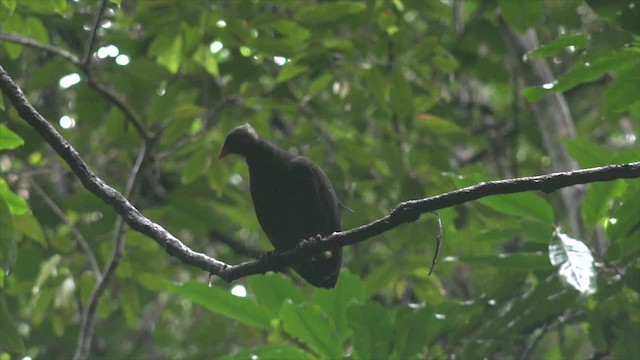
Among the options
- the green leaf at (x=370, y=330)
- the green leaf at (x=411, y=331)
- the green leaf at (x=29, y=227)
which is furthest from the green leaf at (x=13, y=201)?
the green leaf at (x=411, y=331)

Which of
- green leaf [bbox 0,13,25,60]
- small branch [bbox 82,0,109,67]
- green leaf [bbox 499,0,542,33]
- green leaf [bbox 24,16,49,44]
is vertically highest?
green leaf [bbox 24,16,49,44]

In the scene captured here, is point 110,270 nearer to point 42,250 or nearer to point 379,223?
point 42,250

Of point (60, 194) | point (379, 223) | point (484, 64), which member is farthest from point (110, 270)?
point (484, 64)

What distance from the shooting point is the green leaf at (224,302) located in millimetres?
4477

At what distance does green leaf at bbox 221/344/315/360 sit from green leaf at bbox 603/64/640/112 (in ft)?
5.88

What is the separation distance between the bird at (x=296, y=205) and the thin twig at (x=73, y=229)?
133 cm

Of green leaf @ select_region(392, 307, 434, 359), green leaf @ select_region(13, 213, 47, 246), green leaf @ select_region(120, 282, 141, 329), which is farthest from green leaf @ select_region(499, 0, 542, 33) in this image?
green leaf @ select_region(120, 282, 141, 329)

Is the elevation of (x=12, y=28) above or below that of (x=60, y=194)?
above

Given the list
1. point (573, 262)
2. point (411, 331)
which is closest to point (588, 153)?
point (573, 262)

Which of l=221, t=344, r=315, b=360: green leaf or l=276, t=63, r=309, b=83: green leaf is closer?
l=221, t=344, r=315, b=360: green leaf

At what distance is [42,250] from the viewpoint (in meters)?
5.86

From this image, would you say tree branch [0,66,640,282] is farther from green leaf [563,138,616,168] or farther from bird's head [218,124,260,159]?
green leaf [563,138,616,168]

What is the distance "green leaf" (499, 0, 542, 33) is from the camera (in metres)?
4.64

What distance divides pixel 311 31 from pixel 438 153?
110 cm
